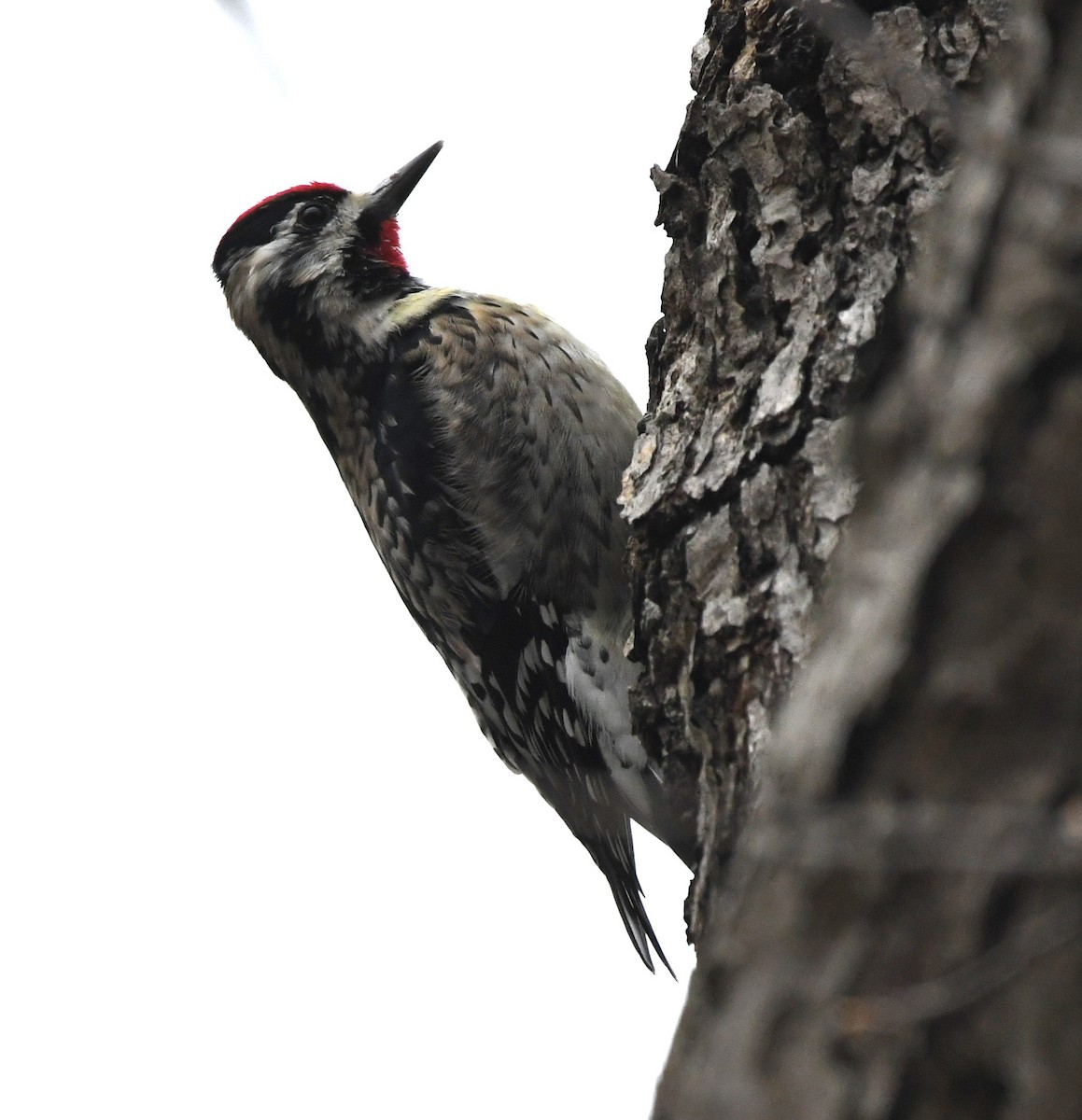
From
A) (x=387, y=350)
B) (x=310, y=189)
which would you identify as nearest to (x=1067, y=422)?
(x=387, y=350)

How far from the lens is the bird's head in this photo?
4473 mm

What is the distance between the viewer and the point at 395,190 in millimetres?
4723

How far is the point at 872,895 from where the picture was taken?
1049 mm

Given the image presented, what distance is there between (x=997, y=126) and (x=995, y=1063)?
0.73m

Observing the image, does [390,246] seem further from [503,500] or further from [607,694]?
[607,694]

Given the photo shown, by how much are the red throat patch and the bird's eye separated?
209 mm

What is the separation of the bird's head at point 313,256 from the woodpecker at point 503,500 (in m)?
0.01

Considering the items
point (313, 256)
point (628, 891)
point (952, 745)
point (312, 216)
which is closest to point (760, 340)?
point (952, 745)

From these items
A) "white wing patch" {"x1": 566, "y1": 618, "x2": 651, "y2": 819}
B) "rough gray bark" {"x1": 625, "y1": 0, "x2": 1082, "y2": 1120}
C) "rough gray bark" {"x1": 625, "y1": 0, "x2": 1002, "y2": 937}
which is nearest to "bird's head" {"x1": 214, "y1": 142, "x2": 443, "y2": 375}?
"white wing patch" {"x1": 566, "y1": 618, "x2": 651, "y2": 819}

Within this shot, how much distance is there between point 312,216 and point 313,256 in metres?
0.21

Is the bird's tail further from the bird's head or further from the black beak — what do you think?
the black beak

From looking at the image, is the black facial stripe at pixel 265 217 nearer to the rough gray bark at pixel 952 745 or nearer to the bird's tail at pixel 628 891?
the bird's tail at pixel 628 891

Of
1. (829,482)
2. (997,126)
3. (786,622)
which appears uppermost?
(997,126)

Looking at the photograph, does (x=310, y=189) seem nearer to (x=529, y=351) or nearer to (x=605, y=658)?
(x=529, y=351)
